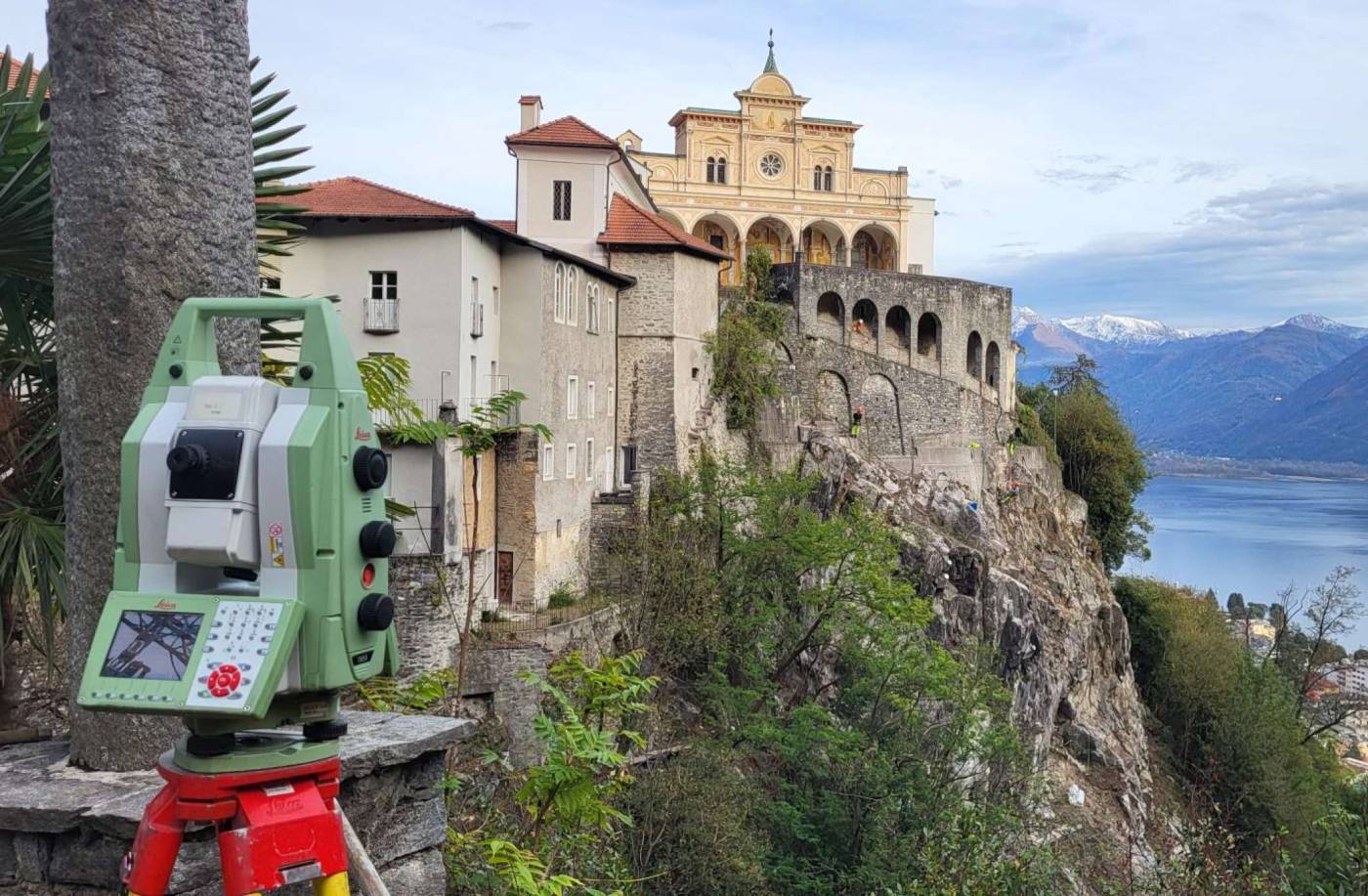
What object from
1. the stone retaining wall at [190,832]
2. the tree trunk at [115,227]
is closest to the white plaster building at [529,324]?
the tree trunk at [115,227]

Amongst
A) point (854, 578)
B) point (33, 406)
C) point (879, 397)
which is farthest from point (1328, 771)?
point (33, 406)

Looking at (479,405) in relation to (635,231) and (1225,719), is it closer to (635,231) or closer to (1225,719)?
(635,231)

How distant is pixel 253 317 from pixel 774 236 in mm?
57109

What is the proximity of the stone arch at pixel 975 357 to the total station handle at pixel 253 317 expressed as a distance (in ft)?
156

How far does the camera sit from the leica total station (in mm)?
3246

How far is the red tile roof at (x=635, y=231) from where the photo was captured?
31750 mm

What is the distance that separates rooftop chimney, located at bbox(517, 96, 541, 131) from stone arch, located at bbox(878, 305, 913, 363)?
18.3 metres

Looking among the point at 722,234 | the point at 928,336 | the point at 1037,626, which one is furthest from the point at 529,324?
the point at 722,234

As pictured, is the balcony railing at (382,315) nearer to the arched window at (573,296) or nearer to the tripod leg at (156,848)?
the arched window at (573,296)

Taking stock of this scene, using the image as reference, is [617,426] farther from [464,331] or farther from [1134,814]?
[1134,814]

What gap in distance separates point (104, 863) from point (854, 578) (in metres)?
25.9

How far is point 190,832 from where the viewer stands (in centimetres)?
414

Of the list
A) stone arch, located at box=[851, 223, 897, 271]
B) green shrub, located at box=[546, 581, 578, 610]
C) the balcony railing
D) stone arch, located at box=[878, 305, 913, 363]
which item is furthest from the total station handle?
stone arch, located at box=[851, 223, 897, 271]

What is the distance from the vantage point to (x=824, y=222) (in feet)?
194
